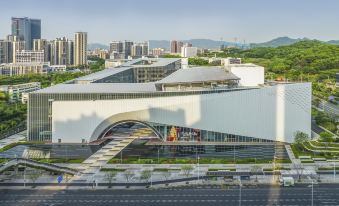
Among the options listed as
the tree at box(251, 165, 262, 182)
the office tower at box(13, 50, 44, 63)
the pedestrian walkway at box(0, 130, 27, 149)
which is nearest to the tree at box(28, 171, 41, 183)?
the pedestrian walkway at box(0, 130, 27, 149)

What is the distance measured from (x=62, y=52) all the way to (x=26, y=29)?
5626cm

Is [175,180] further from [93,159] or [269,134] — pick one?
[269,134]

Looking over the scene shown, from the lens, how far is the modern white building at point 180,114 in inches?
1505

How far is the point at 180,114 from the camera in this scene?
3822 centimetres

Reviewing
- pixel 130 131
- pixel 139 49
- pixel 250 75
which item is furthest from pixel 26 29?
pixel 130 131

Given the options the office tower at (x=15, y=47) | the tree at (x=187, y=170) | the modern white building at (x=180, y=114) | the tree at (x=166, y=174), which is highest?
the office tower at (x=15, y=47)

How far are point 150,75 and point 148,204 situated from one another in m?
45.1

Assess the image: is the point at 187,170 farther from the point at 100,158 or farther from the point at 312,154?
the point at 312,154

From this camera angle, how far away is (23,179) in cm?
2852

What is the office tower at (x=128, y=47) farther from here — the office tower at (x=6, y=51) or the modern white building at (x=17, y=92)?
the modern white building at (x=17, y=92)

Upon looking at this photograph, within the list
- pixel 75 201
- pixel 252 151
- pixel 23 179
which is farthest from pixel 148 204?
pixel 252 151

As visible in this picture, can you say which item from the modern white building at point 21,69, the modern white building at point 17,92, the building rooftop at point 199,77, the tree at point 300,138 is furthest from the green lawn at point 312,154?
the modern white building at point 21,69

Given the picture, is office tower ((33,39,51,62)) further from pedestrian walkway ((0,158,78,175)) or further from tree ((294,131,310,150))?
pedestrian walkway ((0,158,78,175))

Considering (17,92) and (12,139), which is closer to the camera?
(12,139)
